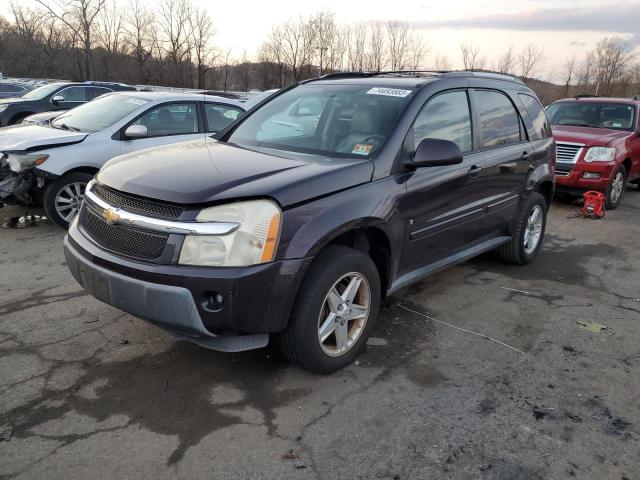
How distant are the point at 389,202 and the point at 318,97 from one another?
1.31 meters

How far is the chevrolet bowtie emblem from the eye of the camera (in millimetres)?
2871

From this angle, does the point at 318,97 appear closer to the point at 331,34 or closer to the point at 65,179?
the point at 65,179

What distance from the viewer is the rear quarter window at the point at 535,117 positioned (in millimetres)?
5168

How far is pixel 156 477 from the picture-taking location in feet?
7.52

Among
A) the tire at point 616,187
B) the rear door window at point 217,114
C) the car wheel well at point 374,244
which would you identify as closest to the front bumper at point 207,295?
the car wheel well at point 374,244

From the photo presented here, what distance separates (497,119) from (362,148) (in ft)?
5.96

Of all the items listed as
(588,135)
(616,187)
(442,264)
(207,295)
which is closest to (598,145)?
(588,135)

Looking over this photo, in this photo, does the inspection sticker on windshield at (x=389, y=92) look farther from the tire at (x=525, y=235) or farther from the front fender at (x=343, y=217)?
the tire at (x=525, y=235)

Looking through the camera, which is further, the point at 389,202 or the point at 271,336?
the point at 389,202

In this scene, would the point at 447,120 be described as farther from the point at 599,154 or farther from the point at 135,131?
the point at 599,154

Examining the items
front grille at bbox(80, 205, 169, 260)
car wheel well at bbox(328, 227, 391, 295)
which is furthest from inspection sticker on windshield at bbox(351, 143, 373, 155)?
front grille at bbox(80, 205, 169, 260)

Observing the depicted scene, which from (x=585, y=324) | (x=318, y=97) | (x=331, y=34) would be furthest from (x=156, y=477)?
(x=331, y=34)

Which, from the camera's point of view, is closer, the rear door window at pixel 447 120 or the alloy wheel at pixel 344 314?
the alloy wheel at pixel 344 314

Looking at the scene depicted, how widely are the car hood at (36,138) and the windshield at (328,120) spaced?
292cm
